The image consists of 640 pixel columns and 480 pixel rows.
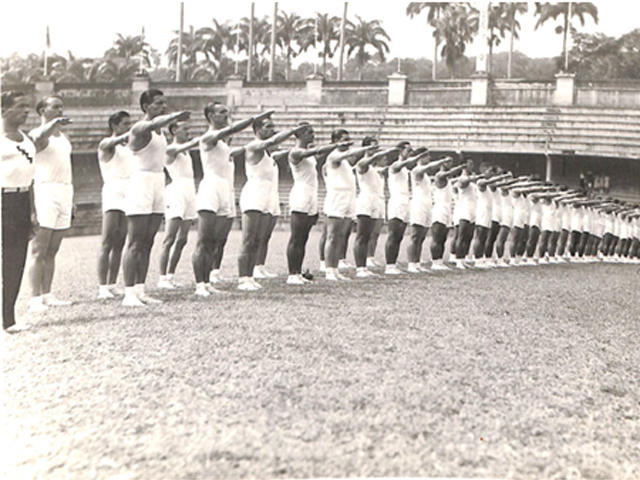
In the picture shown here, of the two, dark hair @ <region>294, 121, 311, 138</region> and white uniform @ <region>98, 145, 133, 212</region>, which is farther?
dark hair @ <region>294, 121, 311, 138</region>

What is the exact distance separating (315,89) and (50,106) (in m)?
22.8

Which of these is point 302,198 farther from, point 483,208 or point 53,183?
point 483,208

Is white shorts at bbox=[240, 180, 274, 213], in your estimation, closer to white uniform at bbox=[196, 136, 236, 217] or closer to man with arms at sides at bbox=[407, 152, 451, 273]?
white uniform at bbox=[196, 136, 236, 217]

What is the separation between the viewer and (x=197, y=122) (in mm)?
27938

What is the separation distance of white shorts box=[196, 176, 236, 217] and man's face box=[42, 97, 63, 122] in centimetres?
185

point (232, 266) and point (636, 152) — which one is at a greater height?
point (636, 152)

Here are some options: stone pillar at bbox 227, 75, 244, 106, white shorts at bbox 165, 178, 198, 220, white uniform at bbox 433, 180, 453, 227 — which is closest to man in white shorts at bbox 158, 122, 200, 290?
white shorts at bbox 165, 178, 198, 220

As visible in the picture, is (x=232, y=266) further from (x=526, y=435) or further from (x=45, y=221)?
(x=526, y=435)

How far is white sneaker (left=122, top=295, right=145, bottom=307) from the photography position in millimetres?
6027

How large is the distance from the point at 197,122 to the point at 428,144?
846cm

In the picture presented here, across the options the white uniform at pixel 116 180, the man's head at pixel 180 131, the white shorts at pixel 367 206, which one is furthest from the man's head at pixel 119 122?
the white shorts at pixel 367 206

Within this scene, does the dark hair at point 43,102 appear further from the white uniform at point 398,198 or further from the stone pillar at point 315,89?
the stone pillar at point 315,89

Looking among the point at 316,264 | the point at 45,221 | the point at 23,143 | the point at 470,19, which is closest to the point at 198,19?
the point at 23,143

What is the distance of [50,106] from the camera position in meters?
5.57
